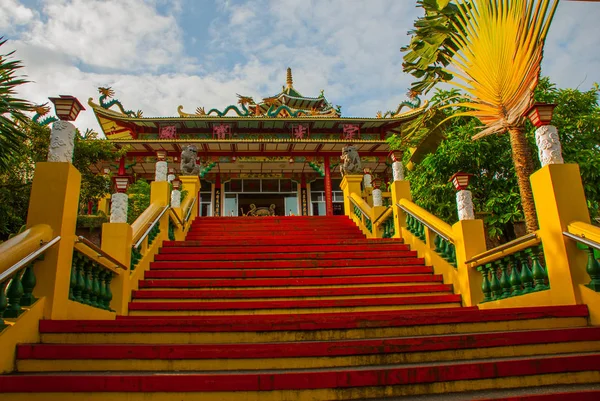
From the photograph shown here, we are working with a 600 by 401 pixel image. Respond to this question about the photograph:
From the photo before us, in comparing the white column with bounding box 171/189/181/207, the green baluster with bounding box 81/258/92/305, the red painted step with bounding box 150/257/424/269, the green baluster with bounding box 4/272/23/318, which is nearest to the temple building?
the white column with bounding box 171/189/181/207

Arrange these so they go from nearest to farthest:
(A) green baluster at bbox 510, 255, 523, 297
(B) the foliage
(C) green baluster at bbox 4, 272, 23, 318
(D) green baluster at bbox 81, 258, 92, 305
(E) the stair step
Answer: (E) the stair step
(C) green baluster at bbox 4, 272, 23, 318
(D) green baluster at bbox 81, 258, 92, 305
(A) green baluster at bbox 510, 255, 523, 297
(B) the foliage

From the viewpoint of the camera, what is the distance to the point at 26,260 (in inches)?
144

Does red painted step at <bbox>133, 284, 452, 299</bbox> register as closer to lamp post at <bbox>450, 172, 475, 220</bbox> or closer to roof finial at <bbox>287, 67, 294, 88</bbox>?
lamp post at <bbox>450, 172, 475, 220</bbox>

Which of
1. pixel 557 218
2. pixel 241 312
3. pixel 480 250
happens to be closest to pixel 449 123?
pixel 480 250

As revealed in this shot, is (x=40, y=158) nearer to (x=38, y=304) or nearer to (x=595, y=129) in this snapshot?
(x=38, y=304)

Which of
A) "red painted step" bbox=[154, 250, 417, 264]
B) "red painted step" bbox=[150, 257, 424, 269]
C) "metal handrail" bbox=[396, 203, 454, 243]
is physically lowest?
"red painted step" bbox=[150, 257, 424, 269]

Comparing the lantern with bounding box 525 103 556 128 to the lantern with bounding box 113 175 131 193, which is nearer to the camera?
the lantern with bounding box 525 103 556 128

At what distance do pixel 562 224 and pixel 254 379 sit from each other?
3.58 metres

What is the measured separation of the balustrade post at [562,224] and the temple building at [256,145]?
53.6 feet

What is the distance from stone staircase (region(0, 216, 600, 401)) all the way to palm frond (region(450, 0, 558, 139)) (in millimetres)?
3596

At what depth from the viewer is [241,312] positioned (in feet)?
19.0

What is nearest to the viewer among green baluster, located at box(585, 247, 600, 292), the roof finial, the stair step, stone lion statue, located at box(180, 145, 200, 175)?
the stair step

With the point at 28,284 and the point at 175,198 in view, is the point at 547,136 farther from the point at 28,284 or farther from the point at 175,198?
the point at 175,198

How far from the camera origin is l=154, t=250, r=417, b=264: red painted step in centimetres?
784
